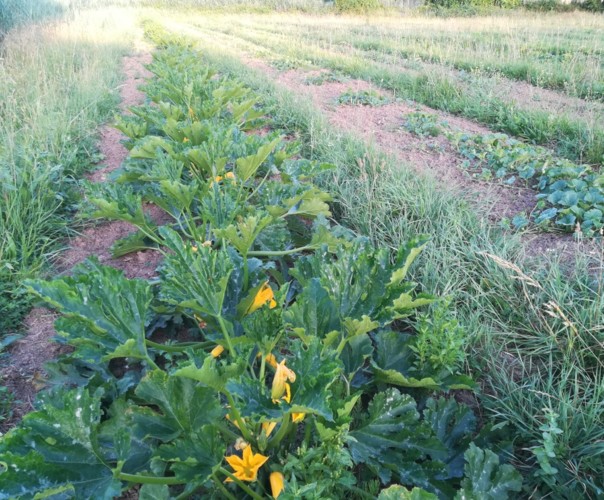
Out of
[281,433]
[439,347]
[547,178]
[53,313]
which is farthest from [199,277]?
[547,178]

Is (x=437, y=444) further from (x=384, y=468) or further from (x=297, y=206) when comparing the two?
(x=297, y=206)

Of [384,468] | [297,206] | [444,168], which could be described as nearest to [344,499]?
[384,468]

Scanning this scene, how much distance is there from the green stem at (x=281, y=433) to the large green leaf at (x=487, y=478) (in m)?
0.53

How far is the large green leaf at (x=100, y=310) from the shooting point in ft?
→ 5.03

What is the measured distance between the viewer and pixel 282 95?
589 centimetres

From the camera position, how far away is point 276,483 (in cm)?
140

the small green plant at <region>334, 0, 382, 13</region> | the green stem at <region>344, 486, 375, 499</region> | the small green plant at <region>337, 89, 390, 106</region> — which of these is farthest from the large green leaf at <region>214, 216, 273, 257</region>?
the small green plant at <region>334, 0, 382, 13</region>

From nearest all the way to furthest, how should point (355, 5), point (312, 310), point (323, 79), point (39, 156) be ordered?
point (312, 310) < point (39, 156) < point (323, 79) < point (355, 5)

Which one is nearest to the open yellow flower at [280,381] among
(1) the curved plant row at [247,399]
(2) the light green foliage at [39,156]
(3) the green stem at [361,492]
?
(1) the curved plant row at [247,399]

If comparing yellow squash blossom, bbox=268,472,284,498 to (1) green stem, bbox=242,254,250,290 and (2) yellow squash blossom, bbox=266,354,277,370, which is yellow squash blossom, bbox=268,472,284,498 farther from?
(1) green stem, bbox=242,254,250,290

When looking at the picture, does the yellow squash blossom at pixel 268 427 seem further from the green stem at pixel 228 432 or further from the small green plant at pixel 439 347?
the small green plant at pixel 439 347

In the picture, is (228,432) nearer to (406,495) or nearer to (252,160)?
(406,495)

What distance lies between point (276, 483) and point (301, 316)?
1.68ft

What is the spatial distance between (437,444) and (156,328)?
1348mm
